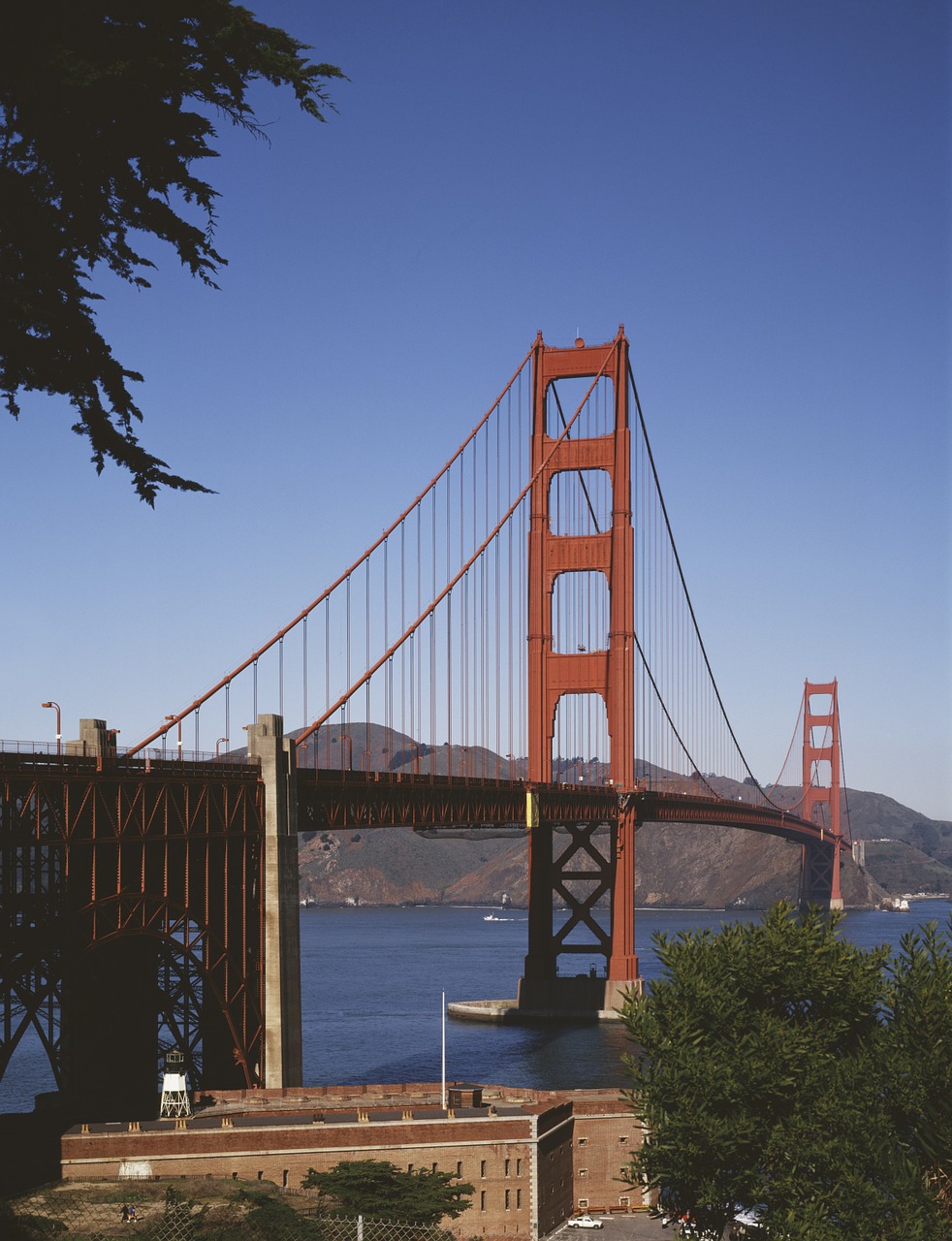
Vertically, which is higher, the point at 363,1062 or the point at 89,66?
the point at 89,66

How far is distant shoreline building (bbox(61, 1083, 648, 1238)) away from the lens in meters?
38.8

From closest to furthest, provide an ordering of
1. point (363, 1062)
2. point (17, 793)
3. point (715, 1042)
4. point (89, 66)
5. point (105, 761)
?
point (89, 66), point (715, 1042), point (17, 793), point (105, 761), point (363, 1062)

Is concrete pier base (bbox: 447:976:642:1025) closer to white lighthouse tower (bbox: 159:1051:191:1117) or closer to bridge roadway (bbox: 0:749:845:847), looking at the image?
bridge roadway (bbox: 0:749:845:847)

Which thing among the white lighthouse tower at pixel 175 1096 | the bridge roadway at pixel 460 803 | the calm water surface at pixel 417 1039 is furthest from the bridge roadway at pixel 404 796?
the calm water surface at pixel 417 1039

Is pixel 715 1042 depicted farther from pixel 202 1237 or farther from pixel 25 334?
pixel 25 334

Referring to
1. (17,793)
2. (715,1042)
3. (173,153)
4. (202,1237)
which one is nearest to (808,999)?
(715,1042)

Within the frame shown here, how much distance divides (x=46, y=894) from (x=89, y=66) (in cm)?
2767

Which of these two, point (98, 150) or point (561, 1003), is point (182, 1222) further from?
point (561, 1003)

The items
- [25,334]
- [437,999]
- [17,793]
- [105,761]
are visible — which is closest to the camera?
[25,334]

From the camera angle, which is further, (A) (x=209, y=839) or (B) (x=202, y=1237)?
(A) (x=209, y=839)

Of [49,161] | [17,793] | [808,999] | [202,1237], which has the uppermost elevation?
[49,161]

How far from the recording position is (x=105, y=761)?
40.0 metres

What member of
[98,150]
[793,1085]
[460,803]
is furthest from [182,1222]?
[460,803]

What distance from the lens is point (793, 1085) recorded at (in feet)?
90.9
